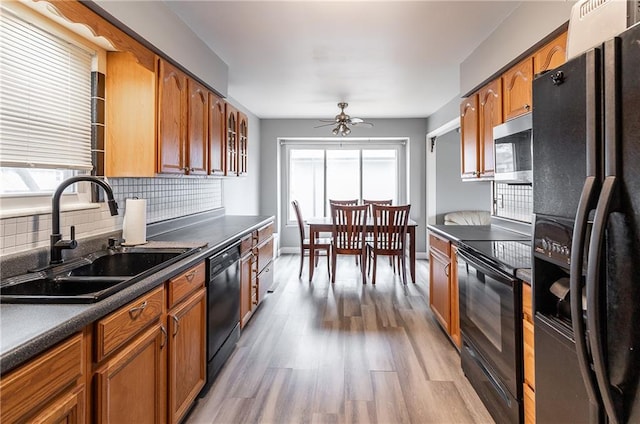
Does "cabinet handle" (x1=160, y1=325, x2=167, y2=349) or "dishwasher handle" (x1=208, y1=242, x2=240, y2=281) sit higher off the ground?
"dishwasher handle" (x1=208, y1=242, x2=240, y2=281)

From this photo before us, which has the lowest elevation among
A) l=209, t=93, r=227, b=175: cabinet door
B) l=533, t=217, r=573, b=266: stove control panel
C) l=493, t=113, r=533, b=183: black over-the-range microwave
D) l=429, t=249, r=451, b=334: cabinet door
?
l=429, t=249, r=451, b=334: cabinet door

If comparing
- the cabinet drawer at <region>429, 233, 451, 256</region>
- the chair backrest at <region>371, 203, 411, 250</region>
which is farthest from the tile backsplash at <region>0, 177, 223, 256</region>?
the cabinet drawer at <region>429, 233, 451, 256</region>

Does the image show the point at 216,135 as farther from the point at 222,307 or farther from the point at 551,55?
the point at 551,55

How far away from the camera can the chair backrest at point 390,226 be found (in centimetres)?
442

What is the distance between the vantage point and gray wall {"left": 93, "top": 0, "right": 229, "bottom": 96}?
1785 mm

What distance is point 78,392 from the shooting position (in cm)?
101

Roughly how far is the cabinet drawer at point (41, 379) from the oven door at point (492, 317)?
1734 millimetres

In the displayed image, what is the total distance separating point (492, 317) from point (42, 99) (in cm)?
257

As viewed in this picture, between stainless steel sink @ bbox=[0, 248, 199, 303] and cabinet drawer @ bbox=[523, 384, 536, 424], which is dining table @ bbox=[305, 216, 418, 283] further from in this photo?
cabinet drawer @ bbox=[523, 384, 536, 424]

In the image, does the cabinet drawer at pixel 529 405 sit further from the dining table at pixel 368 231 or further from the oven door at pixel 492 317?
the dining table at pixel 368 231

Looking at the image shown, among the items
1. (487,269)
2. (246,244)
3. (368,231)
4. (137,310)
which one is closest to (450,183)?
(368,231)

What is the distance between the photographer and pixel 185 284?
69.7 inches

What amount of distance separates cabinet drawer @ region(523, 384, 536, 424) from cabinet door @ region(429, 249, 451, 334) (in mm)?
1116

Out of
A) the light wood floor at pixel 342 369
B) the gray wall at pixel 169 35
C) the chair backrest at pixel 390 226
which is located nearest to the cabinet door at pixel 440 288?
the light wood floor at pixel 342 369
